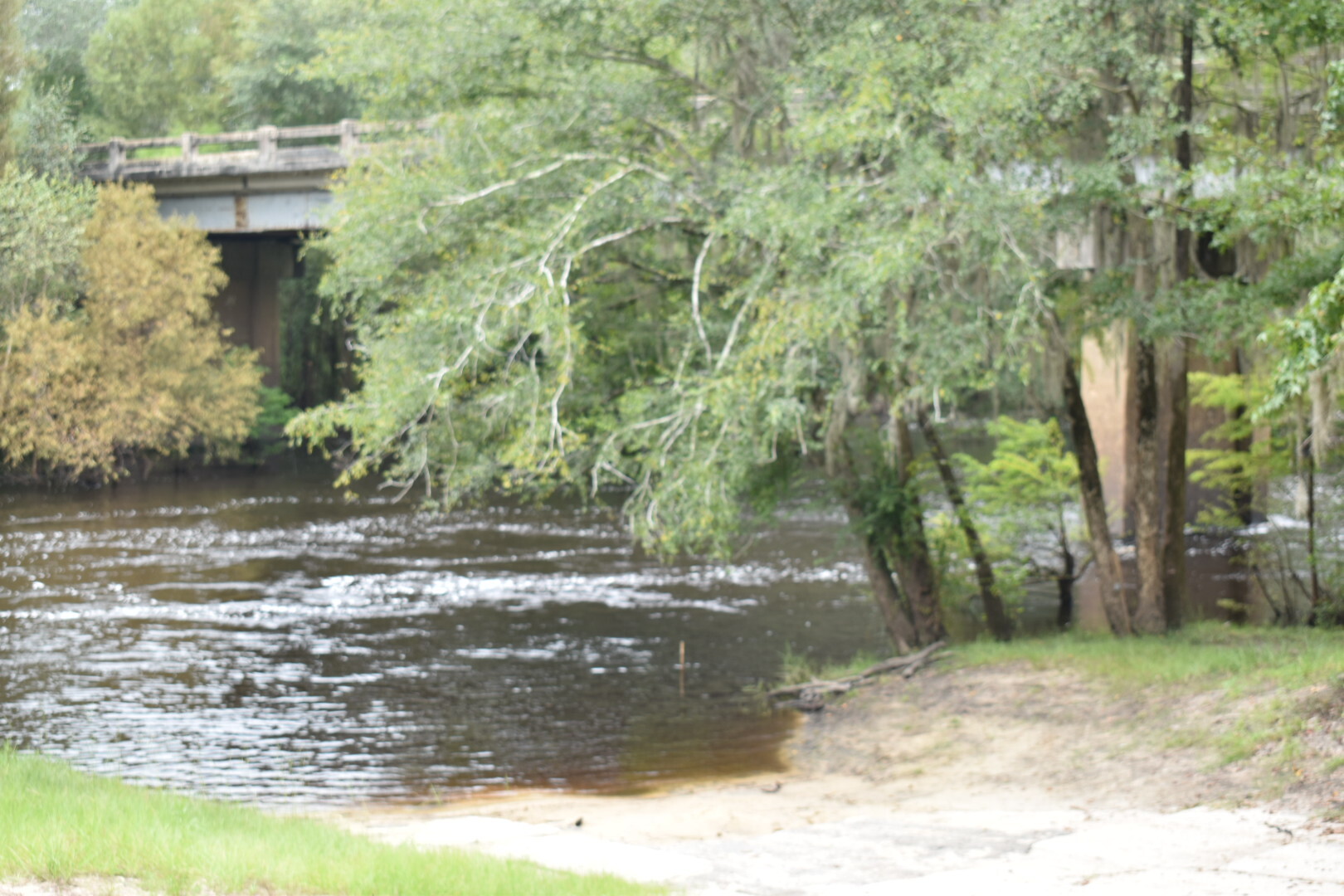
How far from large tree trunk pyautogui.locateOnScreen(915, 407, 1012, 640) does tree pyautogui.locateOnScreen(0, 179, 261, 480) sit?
2300cm

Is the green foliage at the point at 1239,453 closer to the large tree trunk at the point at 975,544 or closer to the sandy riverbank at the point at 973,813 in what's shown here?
the large tree trunk at the point at 975,544

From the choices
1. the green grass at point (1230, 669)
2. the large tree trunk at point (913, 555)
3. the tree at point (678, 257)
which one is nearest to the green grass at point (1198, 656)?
the green grass at point (1230, 669)

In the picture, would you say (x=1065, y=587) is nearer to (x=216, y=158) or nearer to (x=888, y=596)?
(x=888, y=596)

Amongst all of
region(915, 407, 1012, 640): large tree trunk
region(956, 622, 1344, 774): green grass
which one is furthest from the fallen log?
region(915, 407, 1012, 640): large tree trunk

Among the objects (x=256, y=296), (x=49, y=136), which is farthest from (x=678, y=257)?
(x=256, y=296)

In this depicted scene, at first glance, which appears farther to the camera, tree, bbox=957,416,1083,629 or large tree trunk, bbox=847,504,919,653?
tree, bbox=957,416,1083,629

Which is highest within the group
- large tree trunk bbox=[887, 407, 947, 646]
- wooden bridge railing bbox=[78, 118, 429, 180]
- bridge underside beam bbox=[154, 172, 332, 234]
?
wooden bridge railing bbox=[78, 118, 429, 180]

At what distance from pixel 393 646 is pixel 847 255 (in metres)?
9.70

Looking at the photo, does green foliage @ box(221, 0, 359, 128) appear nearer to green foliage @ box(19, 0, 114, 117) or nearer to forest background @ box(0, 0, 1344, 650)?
green foliage @ box(19, 0, 114, 117)

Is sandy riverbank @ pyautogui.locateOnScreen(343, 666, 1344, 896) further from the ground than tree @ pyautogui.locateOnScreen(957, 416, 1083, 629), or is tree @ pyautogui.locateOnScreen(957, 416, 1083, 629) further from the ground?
tree @ pyautogui.locateOnScreen(957, 416, 1083, 629)

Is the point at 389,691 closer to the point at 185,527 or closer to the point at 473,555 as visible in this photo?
the point at 473,555

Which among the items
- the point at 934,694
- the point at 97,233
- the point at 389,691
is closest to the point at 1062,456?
the point at 934,694

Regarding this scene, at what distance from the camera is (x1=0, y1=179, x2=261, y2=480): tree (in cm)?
2989

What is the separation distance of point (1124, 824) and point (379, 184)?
32.2 feet
